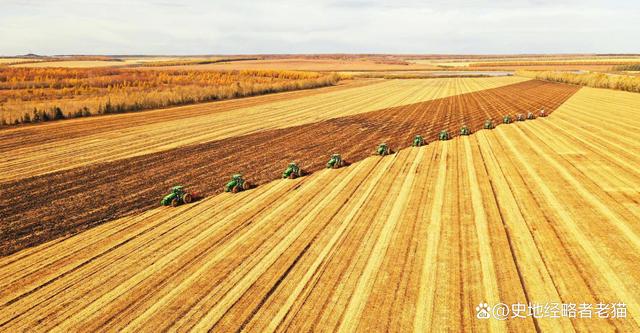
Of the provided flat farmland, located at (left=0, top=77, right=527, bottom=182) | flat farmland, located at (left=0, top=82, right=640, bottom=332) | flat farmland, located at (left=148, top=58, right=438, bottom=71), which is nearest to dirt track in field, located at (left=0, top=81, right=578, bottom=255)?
flat farmland, located at (left=0, top=82, right=640, bottom=332)

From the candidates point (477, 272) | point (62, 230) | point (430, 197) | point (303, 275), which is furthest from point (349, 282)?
point (62, 230)

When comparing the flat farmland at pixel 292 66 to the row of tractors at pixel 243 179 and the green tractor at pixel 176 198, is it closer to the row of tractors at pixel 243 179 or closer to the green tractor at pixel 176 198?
the row of tractors at pixel 243 179

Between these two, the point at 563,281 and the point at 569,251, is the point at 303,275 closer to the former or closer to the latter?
the point at 563,281

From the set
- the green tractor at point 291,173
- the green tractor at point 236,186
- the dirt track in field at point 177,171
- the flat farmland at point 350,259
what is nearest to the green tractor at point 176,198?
the flat farmland at point 350,259

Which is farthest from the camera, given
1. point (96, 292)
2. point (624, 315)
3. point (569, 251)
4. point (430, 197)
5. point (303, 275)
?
point (430, 197)

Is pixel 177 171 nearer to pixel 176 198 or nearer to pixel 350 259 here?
pixel 176 198

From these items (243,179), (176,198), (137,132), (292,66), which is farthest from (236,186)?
(292,66)

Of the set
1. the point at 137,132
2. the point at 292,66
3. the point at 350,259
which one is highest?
the point at 292,66
